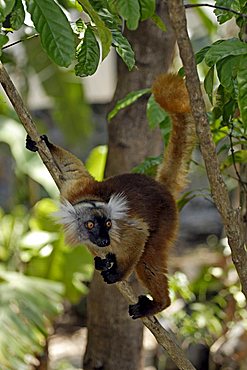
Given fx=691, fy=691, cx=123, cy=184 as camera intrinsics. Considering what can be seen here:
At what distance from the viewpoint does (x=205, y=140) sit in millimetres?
1719

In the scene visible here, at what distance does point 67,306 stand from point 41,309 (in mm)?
3044

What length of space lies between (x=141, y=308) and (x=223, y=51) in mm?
1234

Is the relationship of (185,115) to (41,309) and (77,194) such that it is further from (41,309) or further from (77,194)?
(41,309)

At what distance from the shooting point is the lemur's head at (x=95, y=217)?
2.61 m

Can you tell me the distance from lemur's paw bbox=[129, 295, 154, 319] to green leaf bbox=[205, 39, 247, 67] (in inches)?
45.8

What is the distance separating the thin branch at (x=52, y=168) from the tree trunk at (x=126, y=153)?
4.13 feet

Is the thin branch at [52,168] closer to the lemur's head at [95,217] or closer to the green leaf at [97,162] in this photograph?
the lemur's head at [95,217]

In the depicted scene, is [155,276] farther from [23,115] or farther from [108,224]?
[23,115]

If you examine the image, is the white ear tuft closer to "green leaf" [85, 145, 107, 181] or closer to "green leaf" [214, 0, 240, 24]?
"green leaf" [214, 0, 240, 24]

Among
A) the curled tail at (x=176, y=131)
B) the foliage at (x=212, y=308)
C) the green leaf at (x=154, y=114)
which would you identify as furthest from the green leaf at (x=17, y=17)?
the foliage at (x=212, y=308)

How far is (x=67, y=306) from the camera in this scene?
7.34 metres

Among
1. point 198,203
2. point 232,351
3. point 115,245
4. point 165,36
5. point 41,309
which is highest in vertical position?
point 165,36

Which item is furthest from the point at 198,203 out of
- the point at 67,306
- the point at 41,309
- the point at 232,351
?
the point at 41,309

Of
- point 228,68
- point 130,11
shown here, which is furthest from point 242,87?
point 130,11
